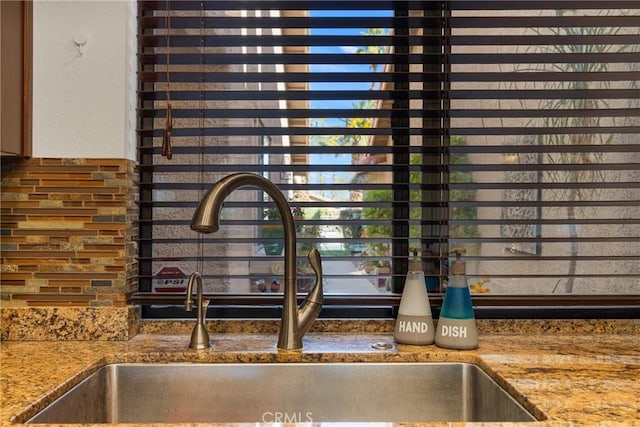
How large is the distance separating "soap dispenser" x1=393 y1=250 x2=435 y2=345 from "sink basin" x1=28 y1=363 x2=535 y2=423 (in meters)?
0.09

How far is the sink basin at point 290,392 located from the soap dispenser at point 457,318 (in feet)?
0.20

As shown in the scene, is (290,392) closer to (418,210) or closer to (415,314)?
(415,314)

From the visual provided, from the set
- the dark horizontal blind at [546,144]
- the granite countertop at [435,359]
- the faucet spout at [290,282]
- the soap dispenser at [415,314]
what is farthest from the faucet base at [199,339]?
the dark horizontal blind at [546,144]

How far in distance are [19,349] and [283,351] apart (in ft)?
2.02

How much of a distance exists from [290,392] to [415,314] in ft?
1.15

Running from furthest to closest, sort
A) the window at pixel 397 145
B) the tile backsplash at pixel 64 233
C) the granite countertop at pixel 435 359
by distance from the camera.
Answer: the window at pixel 397 145
the tile backsplash at pixel 64 233
the granite countertop at pixel 435 359

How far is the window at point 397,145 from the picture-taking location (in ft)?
4.79

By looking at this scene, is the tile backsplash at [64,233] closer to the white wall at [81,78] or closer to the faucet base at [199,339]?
the white wall at [81,78]

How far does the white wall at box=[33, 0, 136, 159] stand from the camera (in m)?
1.37

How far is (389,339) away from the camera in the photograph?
138cm

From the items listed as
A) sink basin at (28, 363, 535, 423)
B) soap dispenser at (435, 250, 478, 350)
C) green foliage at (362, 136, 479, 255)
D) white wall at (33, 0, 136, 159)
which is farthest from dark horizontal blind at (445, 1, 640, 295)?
white wall at (33, 0, 136, 159)

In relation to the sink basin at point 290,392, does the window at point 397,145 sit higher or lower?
higher

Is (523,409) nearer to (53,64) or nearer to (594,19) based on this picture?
(594,19)

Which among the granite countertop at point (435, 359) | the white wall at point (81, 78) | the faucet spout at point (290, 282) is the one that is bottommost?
the granite countertop at point (435, 359)
